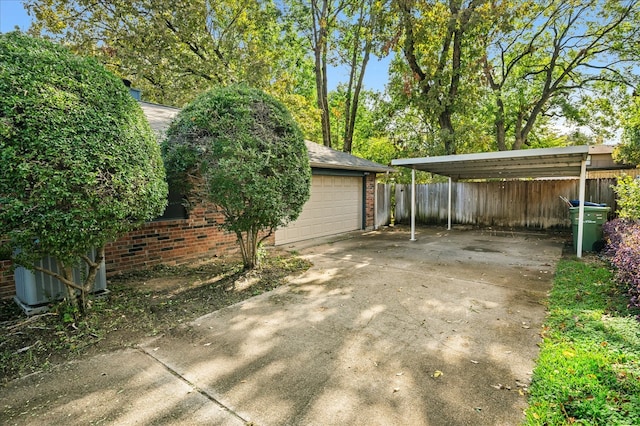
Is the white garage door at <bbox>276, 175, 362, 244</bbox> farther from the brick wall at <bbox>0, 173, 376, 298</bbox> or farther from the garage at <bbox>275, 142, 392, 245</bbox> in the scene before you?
the brick wall at <bbox>0, 173, 376, 298</bbox>

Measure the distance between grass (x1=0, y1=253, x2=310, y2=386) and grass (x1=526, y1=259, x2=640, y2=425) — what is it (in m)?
3.62

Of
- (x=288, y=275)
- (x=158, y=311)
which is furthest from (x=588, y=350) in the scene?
(x=158, y=311)

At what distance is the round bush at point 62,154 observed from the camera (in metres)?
2.73

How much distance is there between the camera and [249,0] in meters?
13.4

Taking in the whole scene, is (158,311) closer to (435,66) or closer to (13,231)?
(13,231)

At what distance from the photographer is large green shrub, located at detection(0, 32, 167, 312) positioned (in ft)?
8.98

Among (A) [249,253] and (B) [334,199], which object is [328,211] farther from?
(A) [249,253]

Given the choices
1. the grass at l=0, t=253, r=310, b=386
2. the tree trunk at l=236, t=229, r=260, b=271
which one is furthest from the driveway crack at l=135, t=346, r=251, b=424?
the tree trunk at l=236, t=229, r=260, b=271

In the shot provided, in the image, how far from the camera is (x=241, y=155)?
15.4 feet

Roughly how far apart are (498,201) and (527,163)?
3536mm

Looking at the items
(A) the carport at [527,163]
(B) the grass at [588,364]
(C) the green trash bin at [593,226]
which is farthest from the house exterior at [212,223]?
(C) the green trash bin at [593,226]

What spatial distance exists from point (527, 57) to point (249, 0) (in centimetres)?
1268

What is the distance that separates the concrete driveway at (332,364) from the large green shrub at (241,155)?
55.1 inches

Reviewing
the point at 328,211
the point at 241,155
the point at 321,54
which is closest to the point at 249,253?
the point at 241,155
